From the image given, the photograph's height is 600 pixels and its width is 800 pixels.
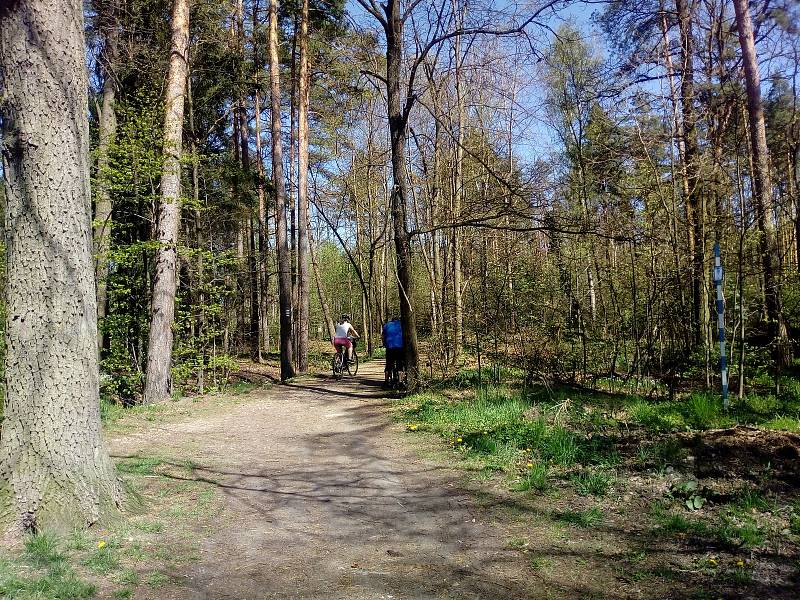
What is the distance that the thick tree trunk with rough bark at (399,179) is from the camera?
10750 mm

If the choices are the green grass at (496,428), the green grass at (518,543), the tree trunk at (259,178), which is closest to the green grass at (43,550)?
the green grass at (518,543)

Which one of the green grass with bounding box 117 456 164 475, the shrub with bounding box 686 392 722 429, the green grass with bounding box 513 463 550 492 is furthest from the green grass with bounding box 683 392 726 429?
the green grass with bounding box 117 456 164 475

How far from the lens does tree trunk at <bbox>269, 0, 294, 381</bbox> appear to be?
658 inches

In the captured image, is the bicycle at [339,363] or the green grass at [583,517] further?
the bicycle at [339,363]

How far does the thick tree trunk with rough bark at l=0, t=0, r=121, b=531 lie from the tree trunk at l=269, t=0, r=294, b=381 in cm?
1231

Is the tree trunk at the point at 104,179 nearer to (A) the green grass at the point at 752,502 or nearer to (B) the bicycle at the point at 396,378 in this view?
(B) the bicycle at the point at 396,378

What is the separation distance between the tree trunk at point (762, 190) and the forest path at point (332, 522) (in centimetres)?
609

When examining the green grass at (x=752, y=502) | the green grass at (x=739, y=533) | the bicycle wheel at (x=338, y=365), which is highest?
the bicycle wheel at (x=338, y=365)

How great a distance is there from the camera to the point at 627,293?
1024 cm

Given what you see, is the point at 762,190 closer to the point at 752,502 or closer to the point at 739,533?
the point at 752,502

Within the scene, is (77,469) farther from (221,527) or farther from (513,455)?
(513,455)

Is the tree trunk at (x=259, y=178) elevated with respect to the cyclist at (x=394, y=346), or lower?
elevated

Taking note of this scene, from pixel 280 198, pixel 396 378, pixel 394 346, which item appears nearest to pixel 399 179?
pixel 394 346

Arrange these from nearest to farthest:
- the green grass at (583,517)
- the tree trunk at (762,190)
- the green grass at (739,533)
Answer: the green grass at (739,533) → the green grass at (583,517) → the tree trunk at (762,190)
